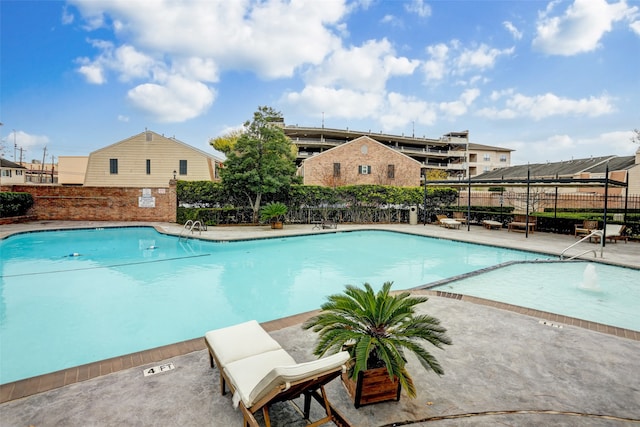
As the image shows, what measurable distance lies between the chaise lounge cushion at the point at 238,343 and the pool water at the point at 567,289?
15.9 ft

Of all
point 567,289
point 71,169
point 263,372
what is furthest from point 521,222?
point 71,169

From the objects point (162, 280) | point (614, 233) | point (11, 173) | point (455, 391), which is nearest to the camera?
point (455, 391)

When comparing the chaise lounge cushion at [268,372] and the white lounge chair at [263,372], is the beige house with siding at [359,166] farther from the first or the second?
the chaise lounge cushion at [268,372]

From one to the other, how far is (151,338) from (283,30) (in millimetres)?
12132

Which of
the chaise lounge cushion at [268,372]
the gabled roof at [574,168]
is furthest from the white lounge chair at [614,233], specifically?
the gabled roof at [574,168]

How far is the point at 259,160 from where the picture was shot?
1722cm

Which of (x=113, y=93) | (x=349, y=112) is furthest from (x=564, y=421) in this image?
(x=349, y=112)

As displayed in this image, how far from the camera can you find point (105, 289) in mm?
7562

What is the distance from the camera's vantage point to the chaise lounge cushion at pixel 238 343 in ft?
9.84

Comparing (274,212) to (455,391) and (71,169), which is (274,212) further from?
(71,169)

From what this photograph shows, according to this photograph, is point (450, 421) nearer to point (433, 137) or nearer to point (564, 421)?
point (564, 421)

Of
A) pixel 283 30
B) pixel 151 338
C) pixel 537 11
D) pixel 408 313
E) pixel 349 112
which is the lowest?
pixel 151 338

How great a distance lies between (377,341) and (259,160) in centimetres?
1542

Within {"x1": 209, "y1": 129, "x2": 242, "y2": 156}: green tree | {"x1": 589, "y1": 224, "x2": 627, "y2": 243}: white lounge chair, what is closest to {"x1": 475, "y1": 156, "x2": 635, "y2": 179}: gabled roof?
{"x1": 589, "y1": 224, "x2": 627, "y2": 243}: white lounge chair
